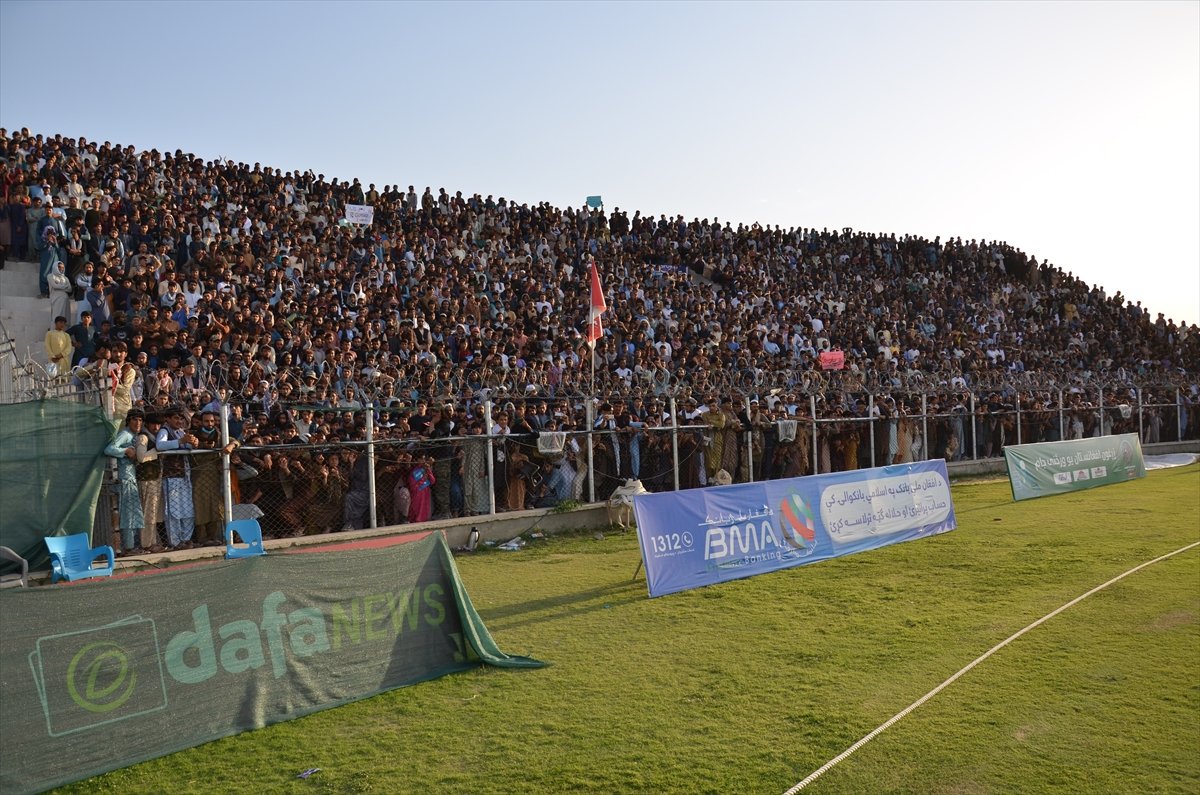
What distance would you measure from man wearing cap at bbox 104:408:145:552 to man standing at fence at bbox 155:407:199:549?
365mm

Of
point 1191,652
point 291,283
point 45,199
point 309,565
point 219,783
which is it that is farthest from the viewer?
point 291,283

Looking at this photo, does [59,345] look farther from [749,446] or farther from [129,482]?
[749,446]

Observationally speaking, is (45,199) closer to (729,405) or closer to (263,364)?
(263,364)

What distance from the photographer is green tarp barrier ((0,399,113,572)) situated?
10.5 m

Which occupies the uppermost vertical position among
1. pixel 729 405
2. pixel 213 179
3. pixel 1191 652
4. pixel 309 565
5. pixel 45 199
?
pixel 213 179

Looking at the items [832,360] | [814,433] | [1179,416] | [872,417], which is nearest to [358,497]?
[814,433]

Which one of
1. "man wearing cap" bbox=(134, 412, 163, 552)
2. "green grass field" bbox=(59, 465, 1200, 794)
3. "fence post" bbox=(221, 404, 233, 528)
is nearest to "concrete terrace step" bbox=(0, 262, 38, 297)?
"man wearing cap" bbox=(134, 412, 163, 552)

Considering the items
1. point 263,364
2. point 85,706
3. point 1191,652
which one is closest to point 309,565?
point 85,706

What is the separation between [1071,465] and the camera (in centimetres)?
2162

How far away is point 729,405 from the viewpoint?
19.8 meters

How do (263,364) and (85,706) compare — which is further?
(263,364)

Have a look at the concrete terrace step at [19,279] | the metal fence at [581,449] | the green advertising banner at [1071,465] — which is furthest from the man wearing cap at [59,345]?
the green advertising banner at [1071,465]

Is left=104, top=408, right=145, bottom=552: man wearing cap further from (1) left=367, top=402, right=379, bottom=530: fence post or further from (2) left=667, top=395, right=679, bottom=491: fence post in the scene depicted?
(2) left=667, top=395, right=679, bottom=491: fence post

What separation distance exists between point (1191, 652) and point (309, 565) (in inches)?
303
